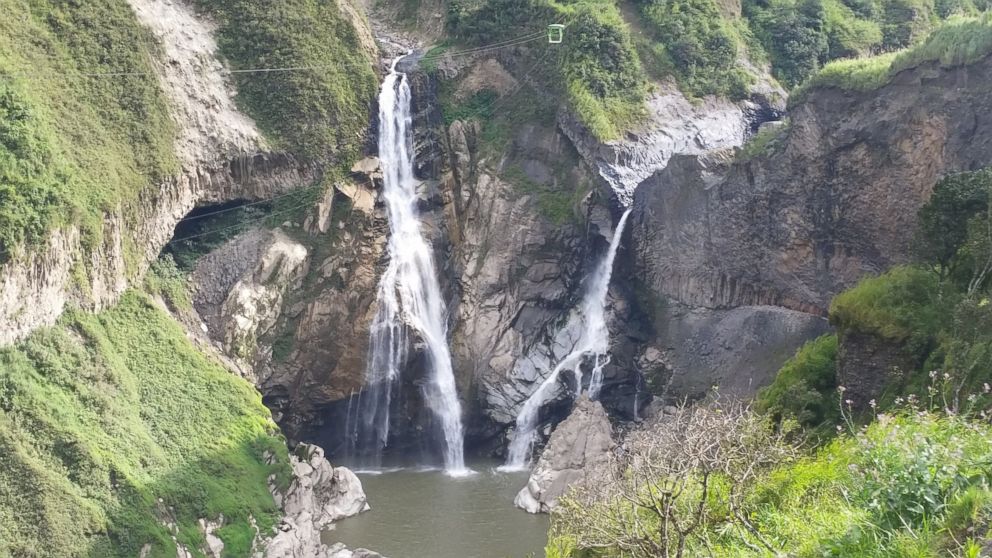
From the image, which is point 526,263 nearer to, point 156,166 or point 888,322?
point 156,166

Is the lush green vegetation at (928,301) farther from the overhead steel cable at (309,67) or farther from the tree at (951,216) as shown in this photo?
the overhead steel cable at (309,67)

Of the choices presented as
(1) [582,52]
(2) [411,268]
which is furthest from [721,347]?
(1) [582,52]

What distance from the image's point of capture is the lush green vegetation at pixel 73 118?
32156 mm

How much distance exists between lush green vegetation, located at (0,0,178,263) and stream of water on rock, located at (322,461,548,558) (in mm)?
13990

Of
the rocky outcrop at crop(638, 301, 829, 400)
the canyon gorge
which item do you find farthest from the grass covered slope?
the rocky outcrop at crop(638, 301, 829, 400)

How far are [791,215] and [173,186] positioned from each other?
2464 centimetres

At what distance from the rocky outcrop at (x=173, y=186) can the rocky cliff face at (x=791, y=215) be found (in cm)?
1693

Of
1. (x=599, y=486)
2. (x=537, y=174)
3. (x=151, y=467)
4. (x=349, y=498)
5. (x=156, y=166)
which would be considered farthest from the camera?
(x=537, y=174)

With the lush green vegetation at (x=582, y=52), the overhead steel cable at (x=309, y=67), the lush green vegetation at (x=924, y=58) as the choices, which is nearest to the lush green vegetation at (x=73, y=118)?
the overhead steel cable at (x=309, y=67)

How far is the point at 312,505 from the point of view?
3375cm

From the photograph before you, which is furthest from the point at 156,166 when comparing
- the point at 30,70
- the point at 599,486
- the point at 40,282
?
the point at 599,486

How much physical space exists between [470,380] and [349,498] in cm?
957

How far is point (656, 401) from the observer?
39562mm

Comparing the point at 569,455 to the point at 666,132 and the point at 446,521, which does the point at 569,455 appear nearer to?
the point at 446,521
